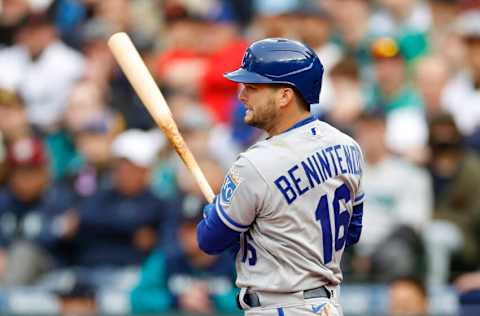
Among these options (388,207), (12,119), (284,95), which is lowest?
Answer: (284,95)

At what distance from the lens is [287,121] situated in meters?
5.06

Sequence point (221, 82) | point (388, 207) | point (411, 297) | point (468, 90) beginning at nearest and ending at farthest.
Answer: point (411, 297) → point (388, 207) → point (468, 90) → point (221, 82)

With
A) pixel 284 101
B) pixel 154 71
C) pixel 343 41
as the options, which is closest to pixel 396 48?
→ pixel 343 41

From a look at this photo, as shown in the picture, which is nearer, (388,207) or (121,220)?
(388,207)

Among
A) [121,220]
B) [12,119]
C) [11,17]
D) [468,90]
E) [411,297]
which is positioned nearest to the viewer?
[411,297]

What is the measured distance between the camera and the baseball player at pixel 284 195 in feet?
16.2

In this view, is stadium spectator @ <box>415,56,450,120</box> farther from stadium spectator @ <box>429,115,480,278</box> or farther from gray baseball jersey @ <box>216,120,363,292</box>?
gray baseball jersey @ <box>216,120,363,292</box>

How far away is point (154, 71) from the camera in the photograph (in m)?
11.1

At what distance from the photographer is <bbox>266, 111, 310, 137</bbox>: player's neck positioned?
505 centimetres

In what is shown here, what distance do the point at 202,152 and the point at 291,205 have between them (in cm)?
437

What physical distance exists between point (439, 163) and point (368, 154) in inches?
20.0

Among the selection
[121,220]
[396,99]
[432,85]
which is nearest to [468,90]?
[432,85]

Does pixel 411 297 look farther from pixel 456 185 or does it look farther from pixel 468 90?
pixel 468 90

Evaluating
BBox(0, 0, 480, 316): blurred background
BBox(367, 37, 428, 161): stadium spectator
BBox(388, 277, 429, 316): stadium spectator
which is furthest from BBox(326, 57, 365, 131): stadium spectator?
BBox(388, 277, 429, 316): stadium spectator
